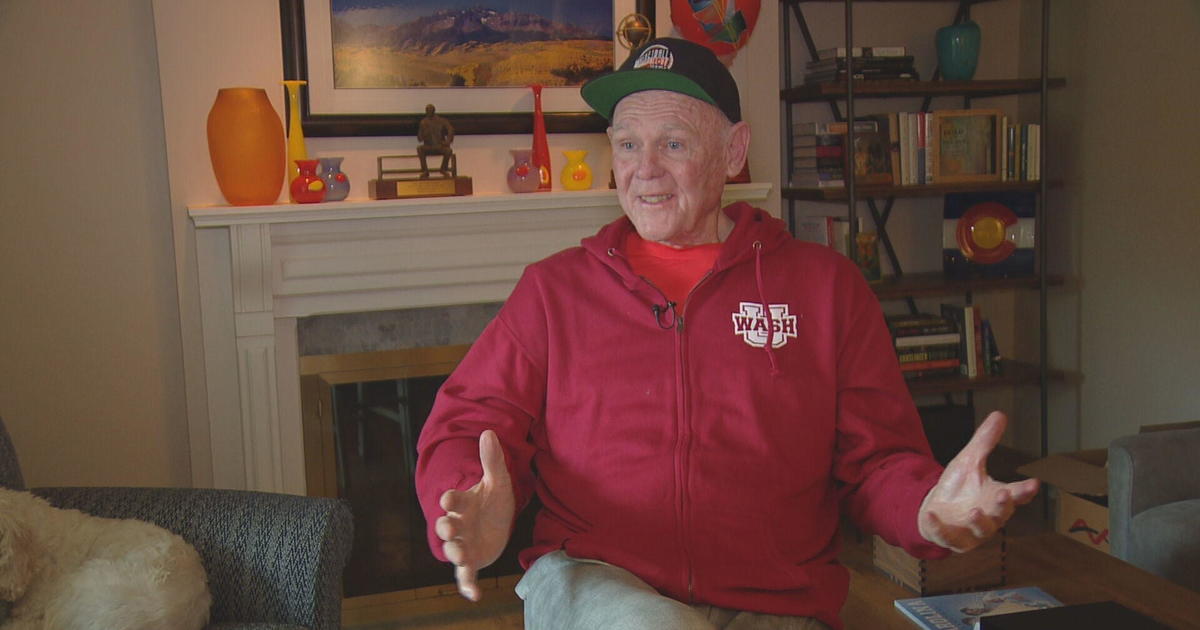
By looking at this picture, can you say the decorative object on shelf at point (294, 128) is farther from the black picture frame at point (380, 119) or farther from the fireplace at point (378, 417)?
the fireplace at point (378, 417)

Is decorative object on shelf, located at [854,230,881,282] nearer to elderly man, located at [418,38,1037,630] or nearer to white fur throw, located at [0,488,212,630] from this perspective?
elderly man, located at [418,38,1037,630]

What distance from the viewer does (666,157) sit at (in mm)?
1662

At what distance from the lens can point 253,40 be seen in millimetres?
2705

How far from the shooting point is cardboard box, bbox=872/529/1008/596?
1863 mm

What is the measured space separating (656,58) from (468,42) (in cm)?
139

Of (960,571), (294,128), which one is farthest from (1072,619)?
(294,128)

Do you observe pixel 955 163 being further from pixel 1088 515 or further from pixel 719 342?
pixel 719 342

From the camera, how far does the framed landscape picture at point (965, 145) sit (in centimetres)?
351

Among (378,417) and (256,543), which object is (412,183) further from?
(256,543)

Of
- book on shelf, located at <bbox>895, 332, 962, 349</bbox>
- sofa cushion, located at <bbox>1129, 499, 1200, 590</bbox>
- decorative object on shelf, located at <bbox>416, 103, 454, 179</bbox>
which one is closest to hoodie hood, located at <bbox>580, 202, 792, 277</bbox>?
decorative object on shelf, located at <bbox>416, 103, 454, 179</bbox>

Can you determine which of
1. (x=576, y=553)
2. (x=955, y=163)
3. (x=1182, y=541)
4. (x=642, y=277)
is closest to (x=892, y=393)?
(x=642, y=277)

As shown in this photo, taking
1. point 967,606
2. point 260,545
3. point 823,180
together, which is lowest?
point 967,606

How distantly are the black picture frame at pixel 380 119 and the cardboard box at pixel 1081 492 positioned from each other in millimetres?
1519

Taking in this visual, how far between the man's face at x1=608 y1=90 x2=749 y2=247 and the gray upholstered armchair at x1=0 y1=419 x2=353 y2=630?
74 cm
